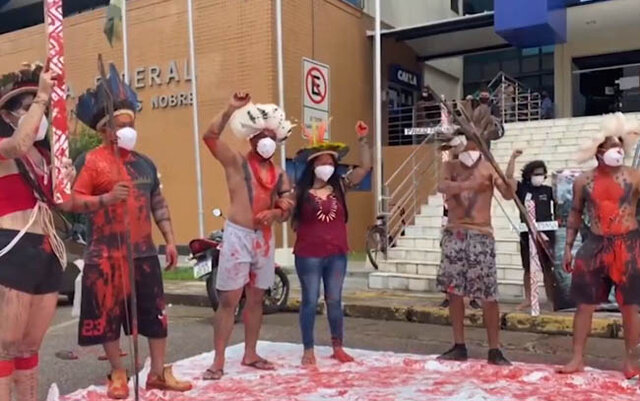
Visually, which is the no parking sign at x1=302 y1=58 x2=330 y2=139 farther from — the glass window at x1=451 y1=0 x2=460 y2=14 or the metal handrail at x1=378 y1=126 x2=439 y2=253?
the glass window at x1=451 y1=0 x2=460 y2=14

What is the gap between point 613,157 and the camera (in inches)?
211

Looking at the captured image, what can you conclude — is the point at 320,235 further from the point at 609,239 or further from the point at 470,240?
the point at 609,239

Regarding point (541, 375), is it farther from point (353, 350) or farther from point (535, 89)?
point (535, 89)

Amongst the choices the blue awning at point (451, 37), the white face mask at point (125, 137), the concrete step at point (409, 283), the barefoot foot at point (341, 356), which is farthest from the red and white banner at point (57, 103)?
the blue awning at point (451, 37)

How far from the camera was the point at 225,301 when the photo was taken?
5.41 m

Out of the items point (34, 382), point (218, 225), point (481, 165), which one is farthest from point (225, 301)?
point (218, 225)

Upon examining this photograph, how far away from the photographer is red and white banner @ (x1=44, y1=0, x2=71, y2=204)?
11.5 feet

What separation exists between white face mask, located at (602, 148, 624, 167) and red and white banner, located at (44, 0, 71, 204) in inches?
152

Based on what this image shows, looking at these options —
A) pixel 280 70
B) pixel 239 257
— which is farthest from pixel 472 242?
pixel 280 70

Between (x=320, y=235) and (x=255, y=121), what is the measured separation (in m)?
1.07

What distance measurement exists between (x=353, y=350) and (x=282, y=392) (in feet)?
5.40

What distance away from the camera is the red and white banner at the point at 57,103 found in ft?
11.5

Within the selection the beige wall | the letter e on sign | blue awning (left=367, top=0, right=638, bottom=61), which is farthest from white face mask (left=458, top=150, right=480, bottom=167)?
blue awning (left=367, top=0, right=638, bottom=61)

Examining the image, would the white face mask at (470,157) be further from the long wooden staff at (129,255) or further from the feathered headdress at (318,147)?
the long wooden staff at (129,255)
